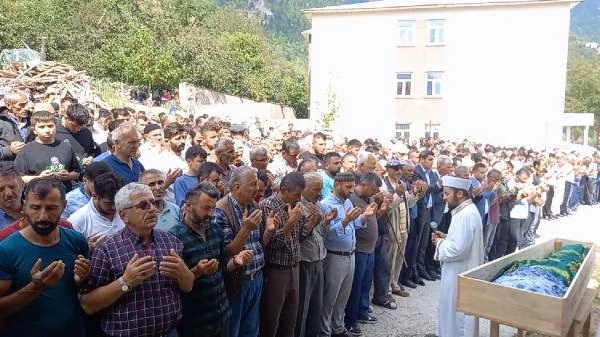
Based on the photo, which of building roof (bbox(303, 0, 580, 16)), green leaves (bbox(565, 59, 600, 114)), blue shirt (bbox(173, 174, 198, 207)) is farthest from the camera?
green leaves (bbox(565, 59, 600, 114))

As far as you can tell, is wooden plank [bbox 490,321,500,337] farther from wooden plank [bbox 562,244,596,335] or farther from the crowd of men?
the crowd of men

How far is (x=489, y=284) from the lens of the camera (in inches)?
172

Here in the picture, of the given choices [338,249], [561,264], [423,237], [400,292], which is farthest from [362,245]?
[423,237]

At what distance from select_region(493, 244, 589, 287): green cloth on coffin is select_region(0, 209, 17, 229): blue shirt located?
407 cm

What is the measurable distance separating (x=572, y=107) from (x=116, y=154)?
59743 mm

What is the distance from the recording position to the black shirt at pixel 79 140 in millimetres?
5770

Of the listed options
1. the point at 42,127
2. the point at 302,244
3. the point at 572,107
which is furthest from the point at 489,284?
the point at 572,107

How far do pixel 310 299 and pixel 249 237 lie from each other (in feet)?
5.06

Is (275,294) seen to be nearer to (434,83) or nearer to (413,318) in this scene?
(413,318)

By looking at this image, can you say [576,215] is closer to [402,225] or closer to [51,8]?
[402,225]

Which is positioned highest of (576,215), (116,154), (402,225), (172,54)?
(172,54)

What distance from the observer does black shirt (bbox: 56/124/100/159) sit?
5770 mm

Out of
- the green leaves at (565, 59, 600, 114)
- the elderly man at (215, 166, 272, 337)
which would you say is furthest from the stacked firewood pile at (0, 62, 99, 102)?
the green leaves at (565, 59, 600, 114)

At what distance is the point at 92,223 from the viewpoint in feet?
12.0
